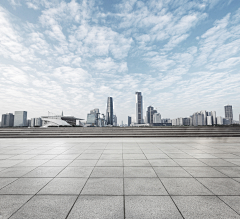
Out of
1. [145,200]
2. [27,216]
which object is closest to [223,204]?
[145,200]

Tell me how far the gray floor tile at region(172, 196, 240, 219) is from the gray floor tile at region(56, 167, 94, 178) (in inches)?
127

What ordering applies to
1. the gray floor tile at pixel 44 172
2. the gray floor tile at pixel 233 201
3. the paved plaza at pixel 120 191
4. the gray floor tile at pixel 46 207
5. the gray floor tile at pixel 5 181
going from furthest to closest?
the gray floor tile at pixel 44 172
the gray floor tile at pixel 5 181
the gray floor tile at pixel 233 201
the paved plaza at pixel 120 191
the gray floor tile at pixel 46 207

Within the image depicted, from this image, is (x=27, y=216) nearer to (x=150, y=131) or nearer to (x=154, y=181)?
(x=154, y=181)

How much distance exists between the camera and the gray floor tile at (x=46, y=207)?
117 inches

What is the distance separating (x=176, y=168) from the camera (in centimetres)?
604

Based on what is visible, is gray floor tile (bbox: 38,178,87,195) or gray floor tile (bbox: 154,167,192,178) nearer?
gray floor tile (bbox: 38,178,87,195)

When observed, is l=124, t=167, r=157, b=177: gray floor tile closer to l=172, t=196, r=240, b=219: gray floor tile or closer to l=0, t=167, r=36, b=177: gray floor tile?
l=172, t=196, r=240, b=219: gray floor tile

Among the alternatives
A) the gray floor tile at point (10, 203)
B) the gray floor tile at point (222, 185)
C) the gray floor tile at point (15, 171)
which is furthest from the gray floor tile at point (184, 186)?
the gray floor tile at point (15, 171)

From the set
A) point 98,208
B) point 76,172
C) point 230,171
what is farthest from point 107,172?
point 230,171

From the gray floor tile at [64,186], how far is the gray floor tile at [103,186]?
223 millimetres

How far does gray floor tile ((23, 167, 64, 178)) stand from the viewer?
5340mm

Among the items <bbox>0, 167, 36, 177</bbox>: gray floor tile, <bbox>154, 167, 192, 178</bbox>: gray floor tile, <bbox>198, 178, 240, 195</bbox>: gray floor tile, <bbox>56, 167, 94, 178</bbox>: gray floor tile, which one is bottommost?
<bbox>0, 167, 36, 177</bbox>: gray floor tile

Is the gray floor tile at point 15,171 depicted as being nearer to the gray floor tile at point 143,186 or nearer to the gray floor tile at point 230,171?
the gray floor tile at point 143,186

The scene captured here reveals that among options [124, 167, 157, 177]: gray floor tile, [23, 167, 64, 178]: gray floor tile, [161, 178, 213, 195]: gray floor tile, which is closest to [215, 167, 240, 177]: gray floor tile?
[161, 178, 213, 195]: gray floor tile
